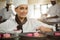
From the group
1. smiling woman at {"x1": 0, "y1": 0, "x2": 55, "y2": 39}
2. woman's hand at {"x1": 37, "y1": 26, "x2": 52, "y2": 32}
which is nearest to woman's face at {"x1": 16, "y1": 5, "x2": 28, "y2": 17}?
smiling woman at {"x1": 0, "y1": 0, "x2": 55, "y2": 39}

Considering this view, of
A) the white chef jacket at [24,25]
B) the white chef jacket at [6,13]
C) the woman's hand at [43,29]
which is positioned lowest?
the woman's hand at [43,29]

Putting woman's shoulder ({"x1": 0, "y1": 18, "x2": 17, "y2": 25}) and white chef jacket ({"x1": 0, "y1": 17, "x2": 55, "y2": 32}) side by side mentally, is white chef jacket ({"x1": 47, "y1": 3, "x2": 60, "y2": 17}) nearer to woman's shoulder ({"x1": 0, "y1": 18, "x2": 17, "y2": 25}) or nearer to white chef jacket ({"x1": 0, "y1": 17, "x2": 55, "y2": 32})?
white chef jacket ({"x1": 0, "y1": 17, "x2": 55, "y2": 32})

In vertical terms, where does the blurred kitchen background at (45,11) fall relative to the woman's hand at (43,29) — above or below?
above

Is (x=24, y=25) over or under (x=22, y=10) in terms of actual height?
under

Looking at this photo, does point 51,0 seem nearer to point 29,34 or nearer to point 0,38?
point 29,34

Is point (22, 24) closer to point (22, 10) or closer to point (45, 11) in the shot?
point (22, 10)

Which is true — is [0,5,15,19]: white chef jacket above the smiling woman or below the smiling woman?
above

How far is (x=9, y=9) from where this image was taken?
4.24 feet

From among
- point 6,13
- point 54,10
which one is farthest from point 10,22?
point 54,10

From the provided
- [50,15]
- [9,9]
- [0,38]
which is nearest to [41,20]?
[50,15]

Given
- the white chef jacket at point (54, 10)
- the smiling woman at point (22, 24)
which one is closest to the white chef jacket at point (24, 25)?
the smiling woman at point (22, 24)

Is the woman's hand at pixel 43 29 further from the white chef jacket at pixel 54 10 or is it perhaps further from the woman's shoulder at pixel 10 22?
the woman's shoulder at pixel 10 22

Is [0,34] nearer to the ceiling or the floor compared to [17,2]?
nearer to the floor

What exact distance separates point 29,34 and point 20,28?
0.11m
